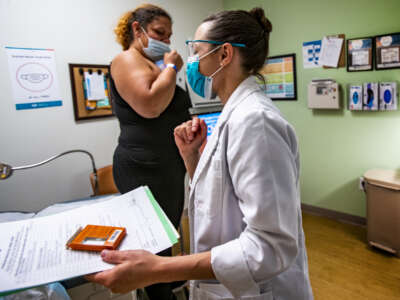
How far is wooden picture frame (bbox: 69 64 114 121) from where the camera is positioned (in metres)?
2.14

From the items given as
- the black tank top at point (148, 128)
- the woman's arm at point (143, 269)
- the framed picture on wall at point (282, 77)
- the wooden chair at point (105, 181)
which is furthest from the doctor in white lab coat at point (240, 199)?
the framed picture on wall at point (282, 77)

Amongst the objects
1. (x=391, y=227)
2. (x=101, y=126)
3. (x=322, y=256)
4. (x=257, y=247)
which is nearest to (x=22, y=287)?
(x=257, y=247)

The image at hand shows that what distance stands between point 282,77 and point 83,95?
188cm

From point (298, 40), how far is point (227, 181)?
250cm

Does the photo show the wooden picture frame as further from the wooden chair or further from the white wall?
the wooden chair

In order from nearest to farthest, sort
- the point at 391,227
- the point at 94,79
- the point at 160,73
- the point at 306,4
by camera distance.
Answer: the point at 160,73 → the point at 391,227 → the point at 94,79 → the point at 306,4

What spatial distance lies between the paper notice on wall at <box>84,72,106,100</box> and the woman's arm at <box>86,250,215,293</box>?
6.19 ft

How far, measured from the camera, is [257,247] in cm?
57

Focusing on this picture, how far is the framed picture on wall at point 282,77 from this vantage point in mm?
2805

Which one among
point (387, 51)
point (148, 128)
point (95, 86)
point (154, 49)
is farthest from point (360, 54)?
point (95, 86)

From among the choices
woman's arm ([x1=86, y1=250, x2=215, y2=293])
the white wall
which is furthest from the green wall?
woman's arm ([x1=86, y1=250, x2=215, y2=293])

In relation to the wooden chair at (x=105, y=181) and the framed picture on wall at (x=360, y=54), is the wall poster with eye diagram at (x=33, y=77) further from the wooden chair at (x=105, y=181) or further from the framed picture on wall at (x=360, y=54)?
the framed picture on wall at (x=360, y=54)

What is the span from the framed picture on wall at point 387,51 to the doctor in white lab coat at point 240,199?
6.27 feet

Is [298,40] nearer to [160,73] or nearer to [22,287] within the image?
[160,73]
